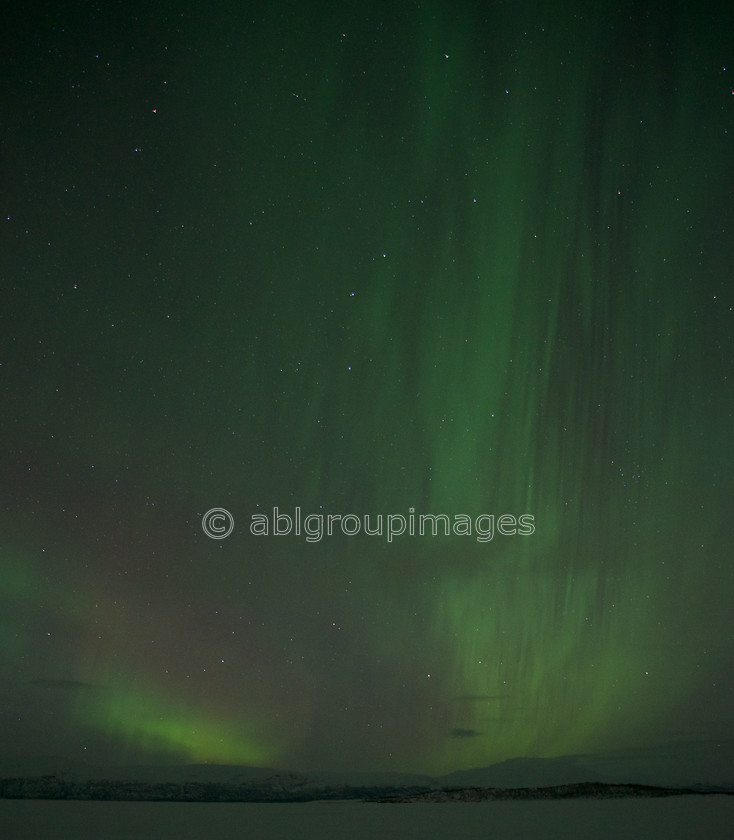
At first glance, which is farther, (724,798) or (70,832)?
(724,798)

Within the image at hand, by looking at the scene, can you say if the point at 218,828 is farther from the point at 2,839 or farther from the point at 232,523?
the point at 232,523

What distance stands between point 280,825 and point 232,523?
328 inches

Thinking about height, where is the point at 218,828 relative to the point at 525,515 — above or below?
below

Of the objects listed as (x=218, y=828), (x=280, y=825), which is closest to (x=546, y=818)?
(x=280, y=825)

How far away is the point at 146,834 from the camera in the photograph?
1317cm

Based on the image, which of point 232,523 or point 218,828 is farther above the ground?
point 232,523

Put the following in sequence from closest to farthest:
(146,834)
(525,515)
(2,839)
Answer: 1. (525,515)
2. (2,839)
3. (146,834)

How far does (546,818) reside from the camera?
56.6ft

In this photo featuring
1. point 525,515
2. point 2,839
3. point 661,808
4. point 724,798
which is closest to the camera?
point 525,515

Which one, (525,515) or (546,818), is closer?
(525,515)

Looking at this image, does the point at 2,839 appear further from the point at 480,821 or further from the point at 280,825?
the point at 480,821

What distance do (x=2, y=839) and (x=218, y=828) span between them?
3867mm

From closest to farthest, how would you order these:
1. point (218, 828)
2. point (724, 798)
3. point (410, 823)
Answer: point (218, 828)
point (410, 823)
point (724, 798)

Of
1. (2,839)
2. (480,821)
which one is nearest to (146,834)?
(2,839)
